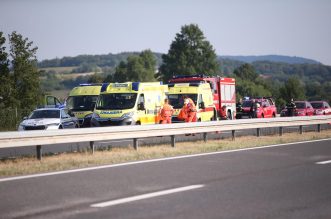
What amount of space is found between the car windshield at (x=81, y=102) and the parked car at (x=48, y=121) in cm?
264

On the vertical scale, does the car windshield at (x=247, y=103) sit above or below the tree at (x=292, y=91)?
below

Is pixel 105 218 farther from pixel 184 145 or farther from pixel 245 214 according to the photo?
pixel 184 145

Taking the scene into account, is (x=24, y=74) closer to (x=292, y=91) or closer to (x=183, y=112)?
(x=183, y=112)

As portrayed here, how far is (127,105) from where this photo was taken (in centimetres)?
2495

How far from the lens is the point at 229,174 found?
11.9 m

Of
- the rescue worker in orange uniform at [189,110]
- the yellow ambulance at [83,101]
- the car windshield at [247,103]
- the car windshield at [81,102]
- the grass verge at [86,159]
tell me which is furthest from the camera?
the car windshield at [247,103]

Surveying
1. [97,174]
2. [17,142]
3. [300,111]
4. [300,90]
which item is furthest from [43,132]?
[300,90]

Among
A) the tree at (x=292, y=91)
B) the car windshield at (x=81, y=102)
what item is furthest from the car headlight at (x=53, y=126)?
the tree at (x=292, y=91)

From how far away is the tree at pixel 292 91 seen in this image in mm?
117250

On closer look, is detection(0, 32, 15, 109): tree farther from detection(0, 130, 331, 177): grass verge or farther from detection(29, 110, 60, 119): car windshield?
detection(0, 130, 331, 177): grass verge

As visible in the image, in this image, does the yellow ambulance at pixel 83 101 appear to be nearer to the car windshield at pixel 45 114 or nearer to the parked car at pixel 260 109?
the car windshield at pixel 45 114

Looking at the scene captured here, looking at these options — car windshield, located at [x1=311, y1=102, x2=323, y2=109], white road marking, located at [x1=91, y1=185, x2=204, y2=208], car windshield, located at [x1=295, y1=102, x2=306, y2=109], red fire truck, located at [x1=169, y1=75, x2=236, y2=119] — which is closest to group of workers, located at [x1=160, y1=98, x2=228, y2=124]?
red fire truck, located at [x1=169, y1=75, x2=236, y2=119]

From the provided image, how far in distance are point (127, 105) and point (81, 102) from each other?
537 cm

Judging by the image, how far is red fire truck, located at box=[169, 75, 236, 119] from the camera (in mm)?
35234
